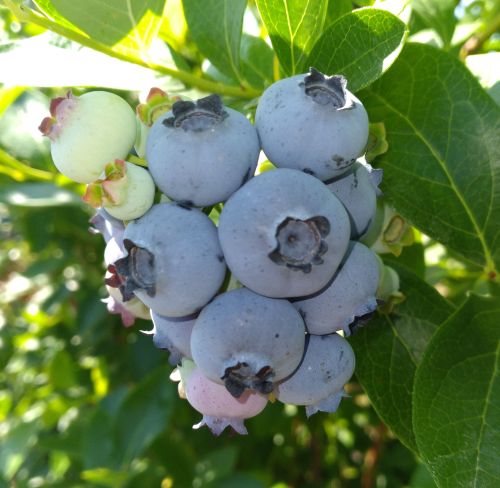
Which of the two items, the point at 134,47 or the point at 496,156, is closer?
the point at 496,156

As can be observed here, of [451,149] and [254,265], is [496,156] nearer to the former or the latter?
[451,149]

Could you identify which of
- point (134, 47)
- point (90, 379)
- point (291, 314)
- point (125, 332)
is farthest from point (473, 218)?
point (90, 379)

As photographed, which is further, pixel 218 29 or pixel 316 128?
pixel 218 29

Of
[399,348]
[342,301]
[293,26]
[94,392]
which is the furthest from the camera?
[94,392]

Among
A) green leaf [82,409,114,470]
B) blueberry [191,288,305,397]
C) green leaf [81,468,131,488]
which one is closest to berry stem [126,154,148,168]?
blueberry [191,288,305,397]

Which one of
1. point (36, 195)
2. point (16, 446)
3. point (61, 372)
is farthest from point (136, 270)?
point (61, 372)

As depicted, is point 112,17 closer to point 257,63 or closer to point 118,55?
point 118,55
